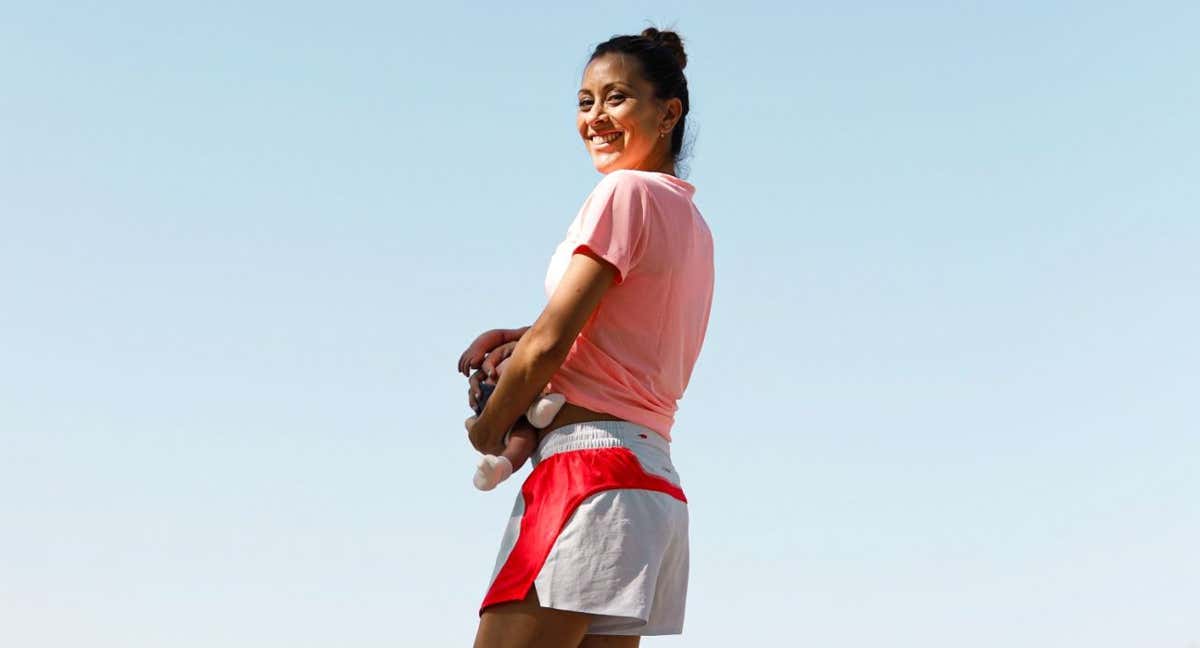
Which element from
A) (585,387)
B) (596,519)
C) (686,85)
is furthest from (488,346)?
(686,85)

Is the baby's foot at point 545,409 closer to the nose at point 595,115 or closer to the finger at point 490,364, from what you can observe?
the finger at point 490,364

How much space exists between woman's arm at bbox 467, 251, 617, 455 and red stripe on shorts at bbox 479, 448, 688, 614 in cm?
18

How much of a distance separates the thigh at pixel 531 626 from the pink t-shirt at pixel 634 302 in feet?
1.65

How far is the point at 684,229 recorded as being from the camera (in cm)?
380

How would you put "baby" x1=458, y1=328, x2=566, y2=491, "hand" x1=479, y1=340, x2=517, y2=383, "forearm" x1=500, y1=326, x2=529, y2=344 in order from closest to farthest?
1. "baby" x1=458, y1=328, x2=566, y2=491
2. "hand" x1=479, y1=340, x2=517, y2=383
3. "forearm" x1=500, y1=326, x2=529, y2=344

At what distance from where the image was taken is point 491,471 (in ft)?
12.1

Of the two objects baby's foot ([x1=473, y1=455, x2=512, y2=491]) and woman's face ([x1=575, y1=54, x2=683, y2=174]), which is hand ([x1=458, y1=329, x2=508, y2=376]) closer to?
baby's foot ([x1=473, y1=455, x2=512, y2=491])

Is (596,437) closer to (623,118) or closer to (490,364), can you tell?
(490,364)

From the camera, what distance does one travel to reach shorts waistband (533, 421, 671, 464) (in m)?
3.64

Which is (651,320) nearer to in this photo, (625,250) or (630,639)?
(625,250)

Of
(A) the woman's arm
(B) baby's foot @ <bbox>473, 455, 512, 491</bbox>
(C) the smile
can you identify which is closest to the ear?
(C) the smile

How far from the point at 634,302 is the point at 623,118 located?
2.02 ft

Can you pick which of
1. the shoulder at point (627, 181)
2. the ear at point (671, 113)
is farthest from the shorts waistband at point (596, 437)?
the ear at point (671, 113)

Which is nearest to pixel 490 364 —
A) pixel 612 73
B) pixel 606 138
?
pixel 606 138
